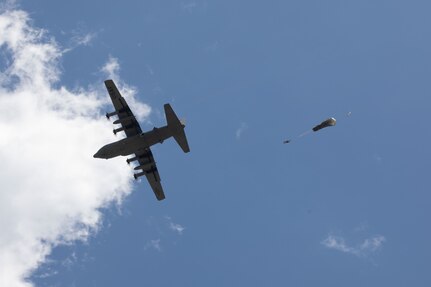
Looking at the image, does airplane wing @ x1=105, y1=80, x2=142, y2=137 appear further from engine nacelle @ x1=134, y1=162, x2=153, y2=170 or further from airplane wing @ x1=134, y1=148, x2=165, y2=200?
engine nacelle @ x1=134, y1=162, x2=153, y2=170

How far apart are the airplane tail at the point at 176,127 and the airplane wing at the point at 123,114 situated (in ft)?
18.6

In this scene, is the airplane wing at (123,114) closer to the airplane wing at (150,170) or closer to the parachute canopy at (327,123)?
the airplane wing at (150,170)

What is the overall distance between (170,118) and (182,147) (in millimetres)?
5247

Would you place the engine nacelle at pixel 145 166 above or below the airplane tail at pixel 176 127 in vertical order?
above

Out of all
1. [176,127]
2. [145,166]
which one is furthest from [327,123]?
[145,166]

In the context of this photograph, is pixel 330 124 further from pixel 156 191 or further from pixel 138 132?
pixel 156 191

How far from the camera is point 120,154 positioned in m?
73.4

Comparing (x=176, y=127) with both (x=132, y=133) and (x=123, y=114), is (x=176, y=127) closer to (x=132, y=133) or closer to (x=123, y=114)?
(x=132, y=133)

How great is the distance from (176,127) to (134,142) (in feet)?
19.3

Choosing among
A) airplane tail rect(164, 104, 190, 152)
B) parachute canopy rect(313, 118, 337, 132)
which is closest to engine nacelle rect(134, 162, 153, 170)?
airplane tail rect(164, 104, 190, 152)

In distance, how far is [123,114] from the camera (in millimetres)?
74562

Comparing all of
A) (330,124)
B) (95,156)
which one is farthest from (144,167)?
(330,124)

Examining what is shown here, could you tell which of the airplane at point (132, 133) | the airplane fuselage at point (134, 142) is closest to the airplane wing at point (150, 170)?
the airplane at point (132, 133)

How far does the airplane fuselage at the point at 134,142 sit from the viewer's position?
71.7 m
